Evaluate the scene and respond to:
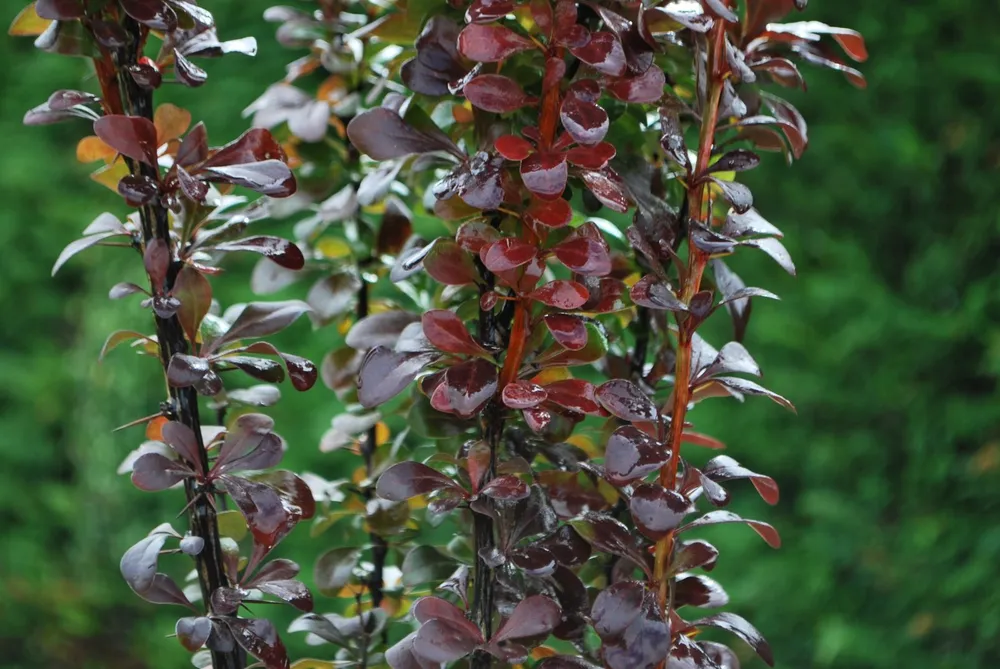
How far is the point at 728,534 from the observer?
2143 millimetres

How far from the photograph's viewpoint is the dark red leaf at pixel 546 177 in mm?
546

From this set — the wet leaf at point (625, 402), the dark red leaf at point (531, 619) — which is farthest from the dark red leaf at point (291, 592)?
the wet leaf at point (625, 402)

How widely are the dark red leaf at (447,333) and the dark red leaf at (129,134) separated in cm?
19

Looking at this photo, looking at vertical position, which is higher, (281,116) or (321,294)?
(281,116)

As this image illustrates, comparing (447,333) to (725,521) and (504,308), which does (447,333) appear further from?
(725,521)

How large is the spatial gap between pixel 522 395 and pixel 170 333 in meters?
0.23

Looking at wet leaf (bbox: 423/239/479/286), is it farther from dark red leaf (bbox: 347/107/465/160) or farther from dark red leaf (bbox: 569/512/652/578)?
dark red leaf (bbox: 569/512/652/578)

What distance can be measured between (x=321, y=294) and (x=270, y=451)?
0.24m

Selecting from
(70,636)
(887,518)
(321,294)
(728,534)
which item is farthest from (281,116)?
(70,636)

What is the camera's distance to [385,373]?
597 millimetres

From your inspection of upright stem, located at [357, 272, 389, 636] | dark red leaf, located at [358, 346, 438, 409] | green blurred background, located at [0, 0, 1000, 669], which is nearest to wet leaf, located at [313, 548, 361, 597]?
upright stem, located at [357, 272, 389, 636]

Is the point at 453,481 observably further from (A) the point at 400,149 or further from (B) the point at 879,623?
(B) the point at 879,623

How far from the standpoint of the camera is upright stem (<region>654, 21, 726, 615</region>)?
61 cm

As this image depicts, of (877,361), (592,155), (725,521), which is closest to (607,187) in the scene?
(592,155)
